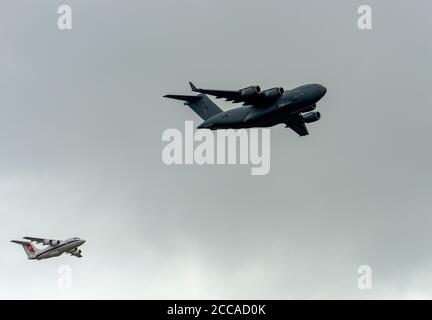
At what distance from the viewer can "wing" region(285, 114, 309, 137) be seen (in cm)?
5353

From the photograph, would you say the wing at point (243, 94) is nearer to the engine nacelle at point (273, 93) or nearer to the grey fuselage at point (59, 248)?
the engine nacelle at point (273, 93)

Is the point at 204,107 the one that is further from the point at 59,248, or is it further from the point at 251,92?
the point at 59,248

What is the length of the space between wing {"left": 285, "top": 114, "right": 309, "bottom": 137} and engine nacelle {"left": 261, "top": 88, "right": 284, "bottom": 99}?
5.03 metres

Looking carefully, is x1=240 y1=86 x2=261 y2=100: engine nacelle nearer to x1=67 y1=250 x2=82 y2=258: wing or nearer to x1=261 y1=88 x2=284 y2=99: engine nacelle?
x1=261 y1=88 x2=284 y2=99: engine nacelle

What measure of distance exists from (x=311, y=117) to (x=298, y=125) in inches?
71.4

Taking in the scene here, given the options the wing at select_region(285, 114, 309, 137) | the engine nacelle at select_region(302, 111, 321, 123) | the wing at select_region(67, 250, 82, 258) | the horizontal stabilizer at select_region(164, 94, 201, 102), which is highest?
the horizontal stabilizer at select_region(164, 94, 201, 102)

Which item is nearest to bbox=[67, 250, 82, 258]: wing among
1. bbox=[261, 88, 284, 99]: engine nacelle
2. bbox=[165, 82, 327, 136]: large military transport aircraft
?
bbox=[165, 82, 327, 136]: large military transport aircraft

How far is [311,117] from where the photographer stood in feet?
175

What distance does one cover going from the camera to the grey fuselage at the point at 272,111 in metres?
46.4

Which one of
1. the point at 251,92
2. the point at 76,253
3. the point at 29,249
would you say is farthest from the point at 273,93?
the point at 29,249

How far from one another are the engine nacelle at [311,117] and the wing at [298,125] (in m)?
0.33
